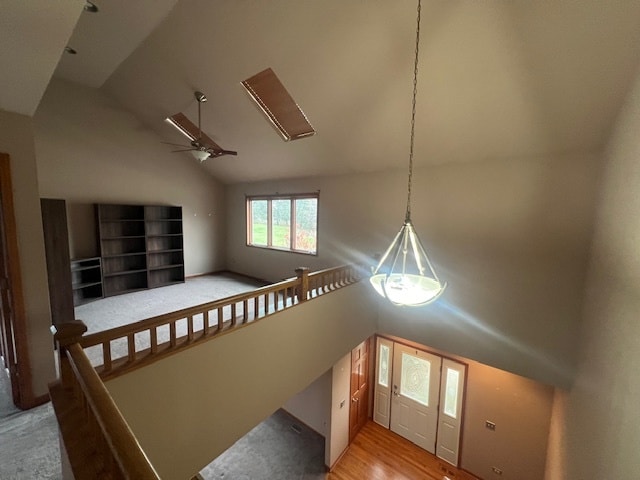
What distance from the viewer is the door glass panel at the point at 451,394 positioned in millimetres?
5007

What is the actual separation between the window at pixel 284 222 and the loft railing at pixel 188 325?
1.82 metres

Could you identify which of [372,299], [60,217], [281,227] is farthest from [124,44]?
[372,299]

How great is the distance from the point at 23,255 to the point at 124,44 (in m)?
3.04

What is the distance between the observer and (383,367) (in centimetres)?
582

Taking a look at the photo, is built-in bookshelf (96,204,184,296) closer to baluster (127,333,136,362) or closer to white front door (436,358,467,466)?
baluster (127,333,136,362)

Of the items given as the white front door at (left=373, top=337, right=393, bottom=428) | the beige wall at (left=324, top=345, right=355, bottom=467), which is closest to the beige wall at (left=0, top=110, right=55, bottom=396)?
the beige wall at (left=324, top=345, right=355, bottom=467)

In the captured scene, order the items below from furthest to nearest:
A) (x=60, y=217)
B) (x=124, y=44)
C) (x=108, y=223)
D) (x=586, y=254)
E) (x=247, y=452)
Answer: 1. (x=108, y=223)
2. (x=247, y=452)
3. (x=60, y=217)
4. (x=124, y=44)
5. (x=586, y=254)

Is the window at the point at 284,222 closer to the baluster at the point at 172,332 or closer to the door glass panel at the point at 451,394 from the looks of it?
the door glass panel at the point at 451,394

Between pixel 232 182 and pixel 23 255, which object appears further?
pixel 232 182

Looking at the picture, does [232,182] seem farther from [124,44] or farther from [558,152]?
[558,152]

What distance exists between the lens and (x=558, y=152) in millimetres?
3256

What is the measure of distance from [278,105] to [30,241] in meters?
3.32

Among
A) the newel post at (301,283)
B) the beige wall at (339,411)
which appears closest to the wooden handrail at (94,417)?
the newel post at (301,283)

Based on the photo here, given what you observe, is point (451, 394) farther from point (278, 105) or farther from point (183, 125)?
point (183, 125)
